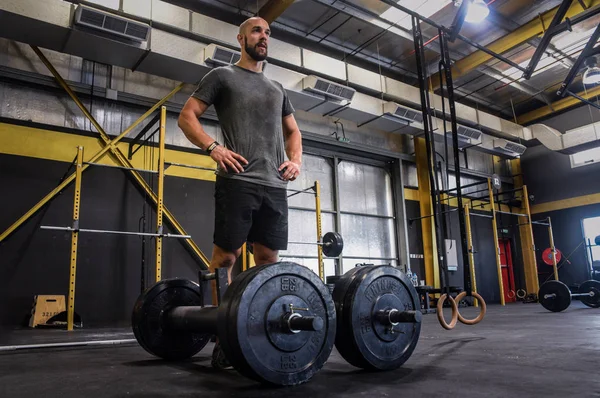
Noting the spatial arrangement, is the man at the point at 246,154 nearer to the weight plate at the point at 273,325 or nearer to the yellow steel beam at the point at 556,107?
the weight plate at the point at 273,325

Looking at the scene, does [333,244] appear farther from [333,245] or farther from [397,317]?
[397,317]

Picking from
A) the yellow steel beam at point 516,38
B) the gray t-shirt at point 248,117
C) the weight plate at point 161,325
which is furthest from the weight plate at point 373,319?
the yellow steel beam at point 516,38

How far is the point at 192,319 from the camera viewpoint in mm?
1399

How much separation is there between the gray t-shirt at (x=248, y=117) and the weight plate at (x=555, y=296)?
387cm

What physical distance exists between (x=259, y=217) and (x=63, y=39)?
3.69 m

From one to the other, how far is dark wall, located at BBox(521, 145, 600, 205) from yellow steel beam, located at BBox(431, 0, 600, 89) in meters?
3.61

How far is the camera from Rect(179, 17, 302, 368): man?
4.41ft

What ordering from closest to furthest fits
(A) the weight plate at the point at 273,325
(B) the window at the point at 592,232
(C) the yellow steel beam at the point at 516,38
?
(A) the weight plate at the point at 273,325 → (C) the yellow steel beam at the point at 516,38 → (B) the window at the point at 592,232

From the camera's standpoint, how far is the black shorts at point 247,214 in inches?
52.8

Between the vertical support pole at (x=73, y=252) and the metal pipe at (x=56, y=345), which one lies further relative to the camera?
the vertical support pole at (x=73, y=252)

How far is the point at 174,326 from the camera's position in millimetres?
1575

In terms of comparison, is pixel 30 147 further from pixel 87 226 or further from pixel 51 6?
pixel 51 6

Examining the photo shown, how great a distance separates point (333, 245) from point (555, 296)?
2.29 m

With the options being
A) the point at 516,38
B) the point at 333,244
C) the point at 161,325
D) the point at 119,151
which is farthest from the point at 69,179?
the point at 516,38
